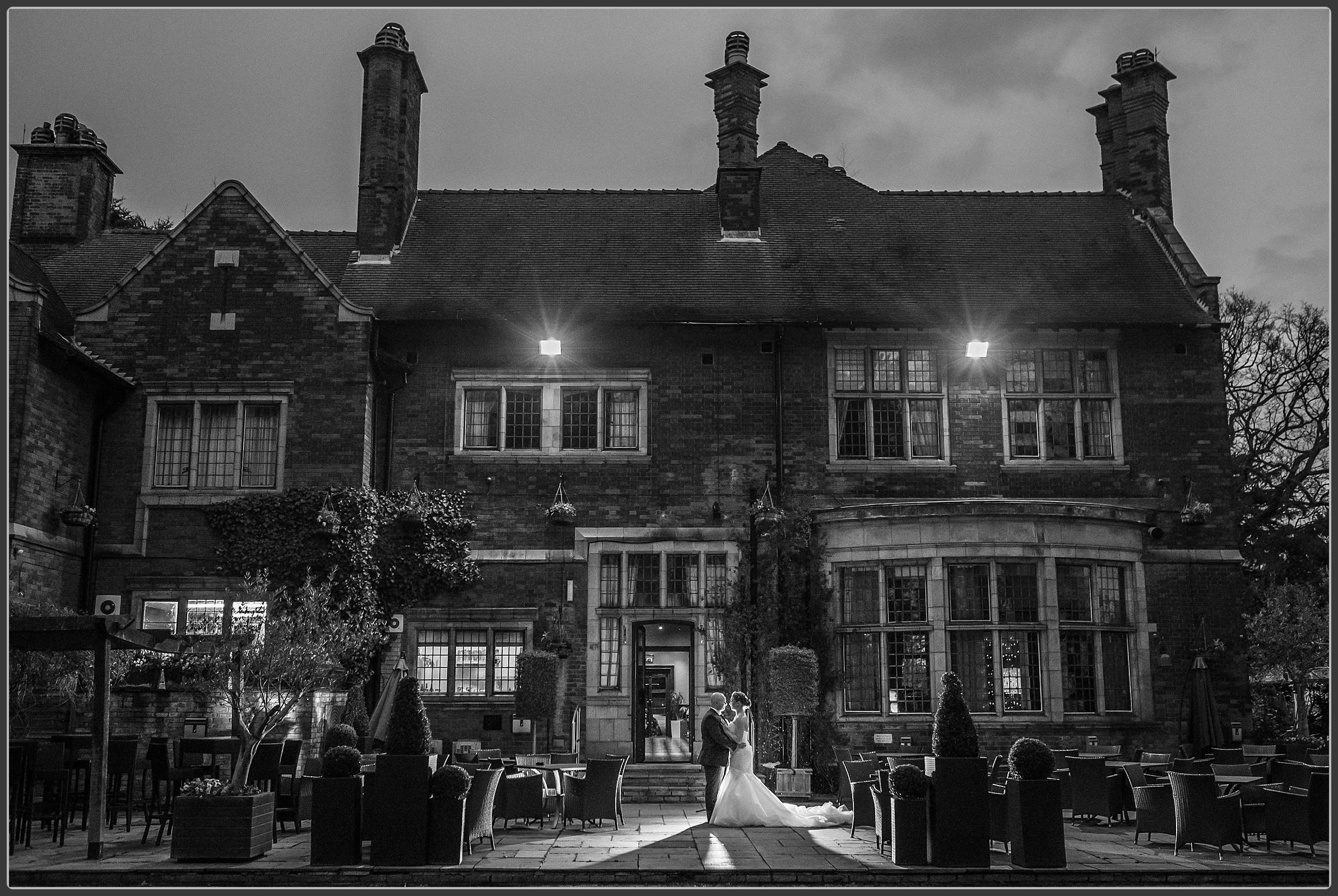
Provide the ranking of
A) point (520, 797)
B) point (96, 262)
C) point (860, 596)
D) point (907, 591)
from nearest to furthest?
point (520, 797) < point (907, 591) < point (860, 596) < point (96, 262)

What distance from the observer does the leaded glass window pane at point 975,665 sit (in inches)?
755

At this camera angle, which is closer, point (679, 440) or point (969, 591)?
point (969, 591)

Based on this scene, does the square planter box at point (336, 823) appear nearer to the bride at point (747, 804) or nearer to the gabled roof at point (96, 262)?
the bride at point (747, 804)

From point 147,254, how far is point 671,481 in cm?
989

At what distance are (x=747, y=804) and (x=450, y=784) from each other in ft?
15.0

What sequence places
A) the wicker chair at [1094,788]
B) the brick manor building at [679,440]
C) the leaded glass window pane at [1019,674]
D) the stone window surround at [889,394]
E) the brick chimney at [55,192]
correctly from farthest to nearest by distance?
the brick chimney at [55,192], the stone window surround at [889,394], the brick manor building at [679,440], the leaded glass window pane at [1019,674], the wicker chair at [1094,788]

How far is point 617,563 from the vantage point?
20.9 m

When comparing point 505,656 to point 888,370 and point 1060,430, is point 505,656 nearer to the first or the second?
point 888,370

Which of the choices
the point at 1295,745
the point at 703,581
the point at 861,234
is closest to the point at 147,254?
the point at 703,581

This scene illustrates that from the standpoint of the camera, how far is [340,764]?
12.4m

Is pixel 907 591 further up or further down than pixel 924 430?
further down

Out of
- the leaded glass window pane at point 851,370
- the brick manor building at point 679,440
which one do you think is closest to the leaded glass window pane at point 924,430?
the brick manor building at point 679,440

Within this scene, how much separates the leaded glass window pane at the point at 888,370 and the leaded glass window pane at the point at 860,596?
3580 mm

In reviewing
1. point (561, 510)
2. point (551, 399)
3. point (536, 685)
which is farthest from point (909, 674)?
point (551, 399)
